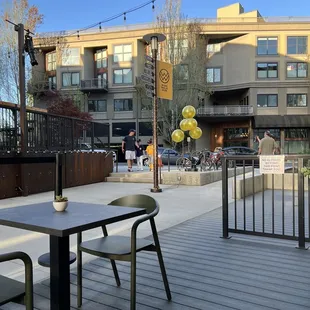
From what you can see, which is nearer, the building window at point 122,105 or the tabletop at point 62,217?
the tabletop at point 62,217

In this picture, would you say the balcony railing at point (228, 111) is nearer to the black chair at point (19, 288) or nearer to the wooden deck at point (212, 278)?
the wooden deck at point (212, 278)

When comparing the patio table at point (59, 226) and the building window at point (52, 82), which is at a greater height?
the building window at point (52, 82)

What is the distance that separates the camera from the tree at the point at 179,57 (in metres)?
29.0

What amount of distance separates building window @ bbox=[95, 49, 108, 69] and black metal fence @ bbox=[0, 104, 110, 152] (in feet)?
90.8

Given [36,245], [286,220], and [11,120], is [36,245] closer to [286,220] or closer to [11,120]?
[286,220]

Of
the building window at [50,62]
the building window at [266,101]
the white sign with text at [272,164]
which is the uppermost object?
the building window at [50,62]

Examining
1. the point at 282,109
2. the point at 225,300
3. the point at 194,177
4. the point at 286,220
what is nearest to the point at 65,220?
the point at 225,300

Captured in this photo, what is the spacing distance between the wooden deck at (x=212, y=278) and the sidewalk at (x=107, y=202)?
68 centimetres

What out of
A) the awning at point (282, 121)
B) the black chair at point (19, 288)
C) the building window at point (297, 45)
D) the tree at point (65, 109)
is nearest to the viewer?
the black chair at point (19, 288)

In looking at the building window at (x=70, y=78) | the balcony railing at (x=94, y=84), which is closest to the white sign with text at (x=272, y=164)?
the balcony railing at (x=94, y=84)

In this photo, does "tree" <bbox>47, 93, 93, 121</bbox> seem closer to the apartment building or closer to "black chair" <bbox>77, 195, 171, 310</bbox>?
the apartment building

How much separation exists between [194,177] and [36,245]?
23.7ft

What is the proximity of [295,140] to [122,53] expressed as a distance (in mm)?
21532

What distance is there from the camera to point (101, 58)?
39.1 metres
